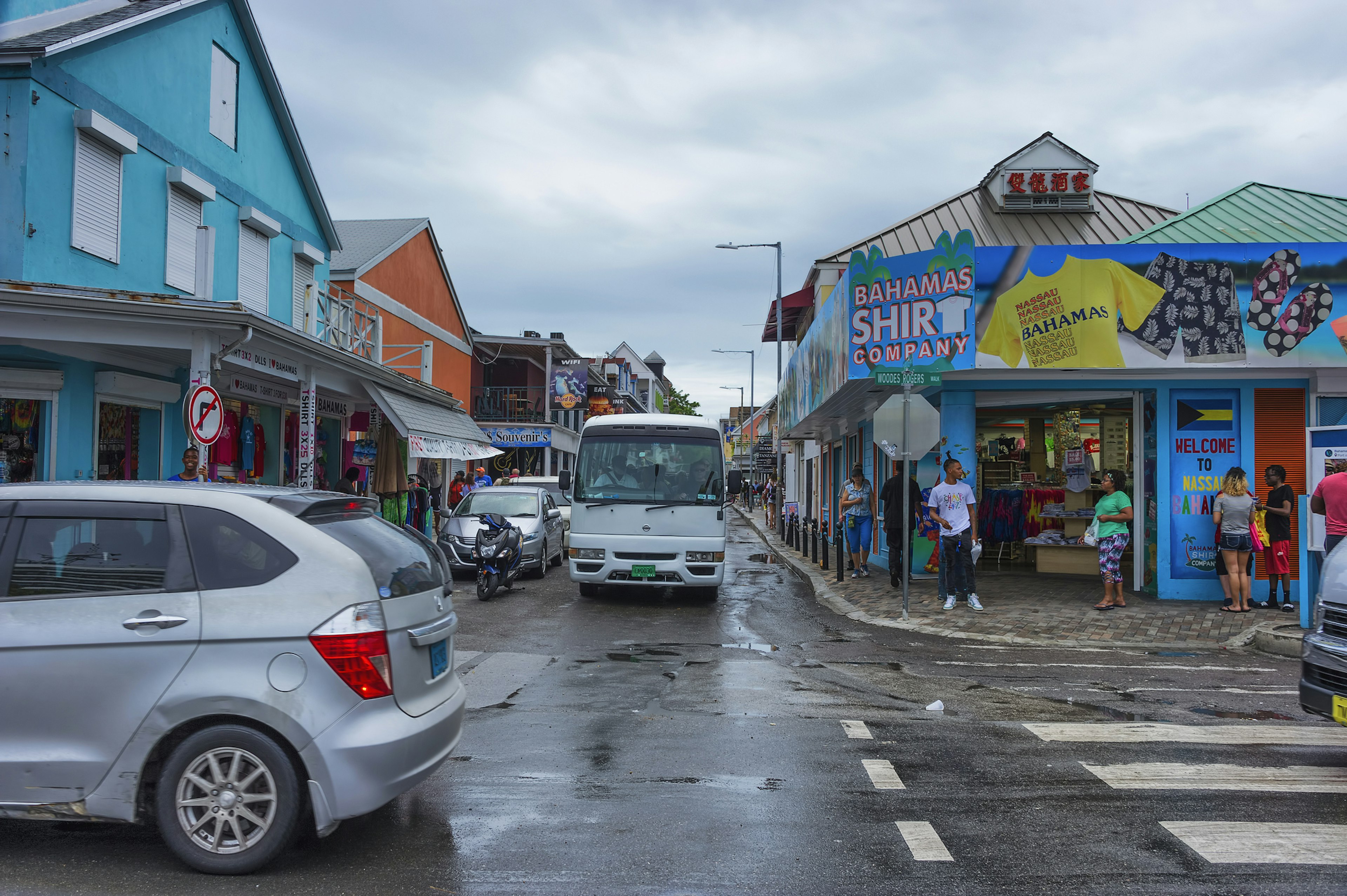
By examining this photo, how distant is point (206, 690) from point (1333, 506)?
10.2 meters

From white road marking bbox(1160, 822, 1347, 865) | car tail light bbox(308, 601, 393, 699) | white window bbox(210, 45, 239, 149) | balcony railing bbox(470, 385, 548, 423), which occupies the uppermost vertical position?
white window bbox(210, 45, 239, 149)

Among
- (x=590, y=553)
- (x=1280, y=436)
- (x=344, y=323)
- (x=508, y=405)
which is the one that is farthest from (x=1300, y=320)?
(x=508, y=405)

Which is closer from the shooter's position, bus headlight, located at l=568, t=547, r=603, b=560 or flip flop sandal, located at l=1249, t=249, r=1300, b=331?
flip flop sandal, located at l=1249, t=249, r=1300, b=331

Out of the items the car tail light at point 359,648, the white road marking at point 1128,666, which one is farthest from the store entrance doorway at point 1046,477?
the car tail light at point 359,648

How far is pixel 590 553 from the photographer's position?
13156 mm

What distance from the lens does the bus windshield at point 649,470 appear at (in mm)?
13312

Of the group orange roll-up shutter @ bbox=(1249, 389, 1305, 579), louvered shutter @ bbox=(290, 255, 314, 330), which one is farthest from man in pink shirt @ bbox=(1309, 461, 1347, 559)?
louvered shutter @ bbox=(290, 255, 314, 330)

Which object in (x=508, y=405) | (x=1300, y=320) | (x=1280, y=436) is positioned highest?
(x=508, y=405)

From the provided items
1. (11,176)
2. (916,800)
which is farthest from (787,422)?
(916,800)

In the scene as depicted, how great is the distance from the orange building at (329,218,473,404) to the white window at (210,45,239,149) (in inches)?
156

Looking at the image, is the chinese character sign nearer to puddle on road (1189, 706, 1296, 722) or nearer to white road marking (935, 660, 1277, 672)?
white road marking (935, 660, 1277, 672)

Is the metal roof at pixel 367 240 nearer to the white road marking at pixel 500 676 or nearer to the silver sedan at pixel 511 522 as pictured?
the silver sedan at pixel 511 522

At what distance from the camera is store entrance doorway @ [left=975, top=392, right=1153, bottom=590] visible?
1612 centimetres

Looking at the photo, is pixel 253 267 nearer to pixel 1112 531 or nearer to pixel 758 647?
pixel 758 647
